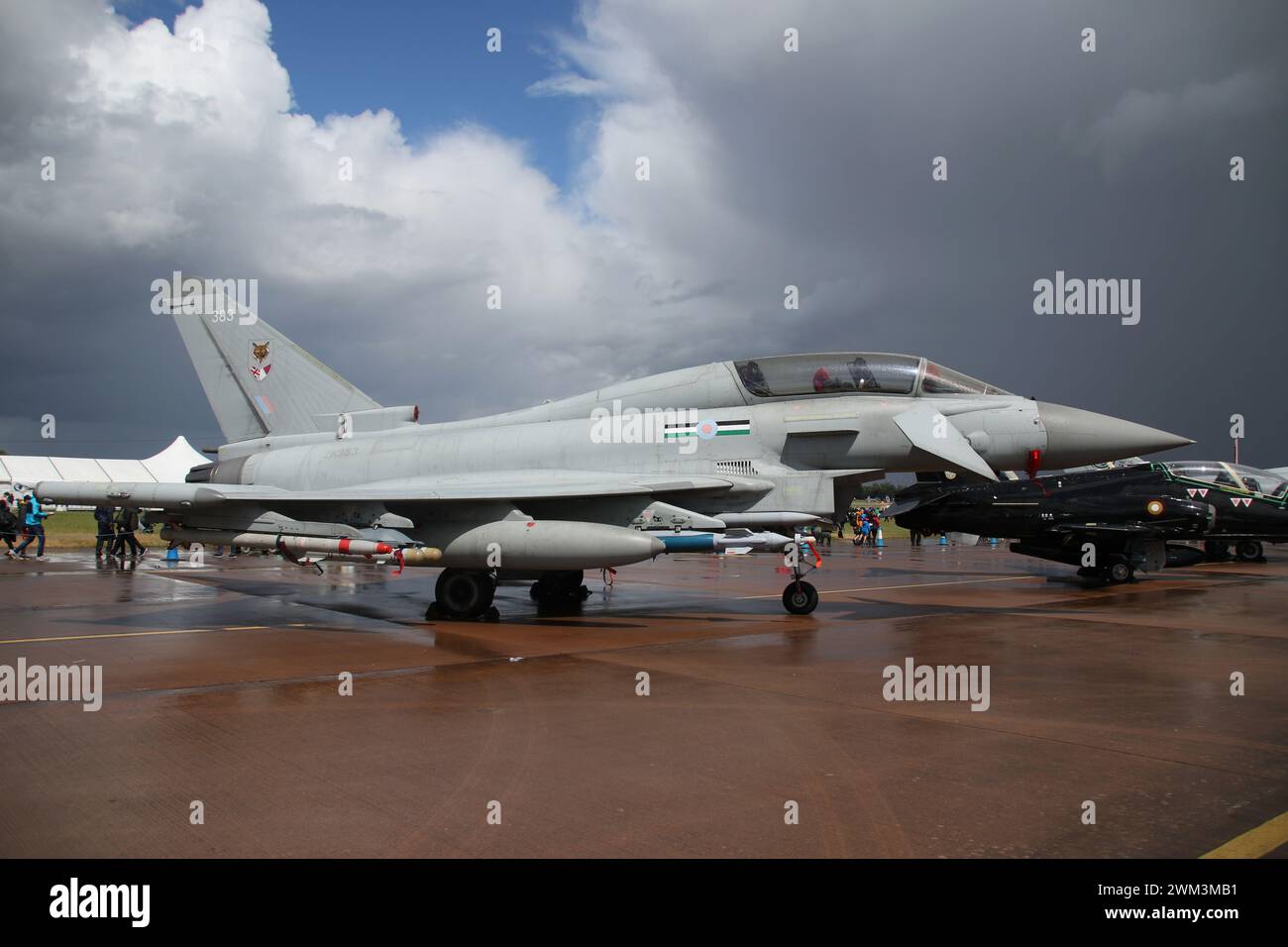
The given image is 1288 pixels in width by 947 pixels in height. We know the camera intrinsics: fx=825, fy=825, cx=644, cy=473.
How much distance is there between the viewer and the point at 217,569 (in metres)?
20.0

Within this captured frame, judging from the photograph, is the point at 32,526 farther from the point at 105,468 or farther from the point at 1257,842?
the point at 105,468

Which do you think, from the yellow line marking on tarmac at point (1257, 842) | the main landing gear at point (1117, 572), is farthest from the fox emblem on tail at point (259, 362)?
the main landing gear at point (1117, 572)

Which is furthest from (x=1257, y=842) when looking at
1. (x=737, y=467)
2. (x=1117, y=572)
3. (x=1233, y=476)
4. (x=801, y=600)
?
(x=1233, y=476)

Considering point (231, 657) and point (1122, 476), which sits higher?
point (1122, 476)

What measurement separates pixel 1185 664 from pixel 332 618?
9.84 metres

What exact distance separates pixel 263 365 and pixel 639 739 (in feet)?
35.1

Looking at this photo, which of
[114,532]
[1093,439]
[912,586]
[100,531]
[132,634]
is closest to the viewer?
[132,634]

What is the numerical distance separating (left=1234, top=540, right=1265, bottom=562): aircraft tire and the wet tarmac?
16037 mm

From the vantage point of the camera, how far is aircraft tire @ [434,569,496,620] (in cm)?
1090

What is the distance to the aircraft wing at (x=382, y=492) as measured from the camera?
33.2 feet

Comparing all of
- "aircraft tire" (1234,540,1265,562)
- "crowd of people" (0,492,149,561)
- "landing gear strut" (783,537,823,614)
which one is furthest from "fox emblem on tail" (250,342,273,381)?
"aircraft tire" (1234,540,1265,562)

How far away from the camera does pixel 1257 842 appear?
3447mm

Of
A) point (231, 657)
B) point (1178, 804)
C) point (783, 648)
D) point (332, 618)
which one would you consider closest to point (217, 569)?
point (332, 618)
